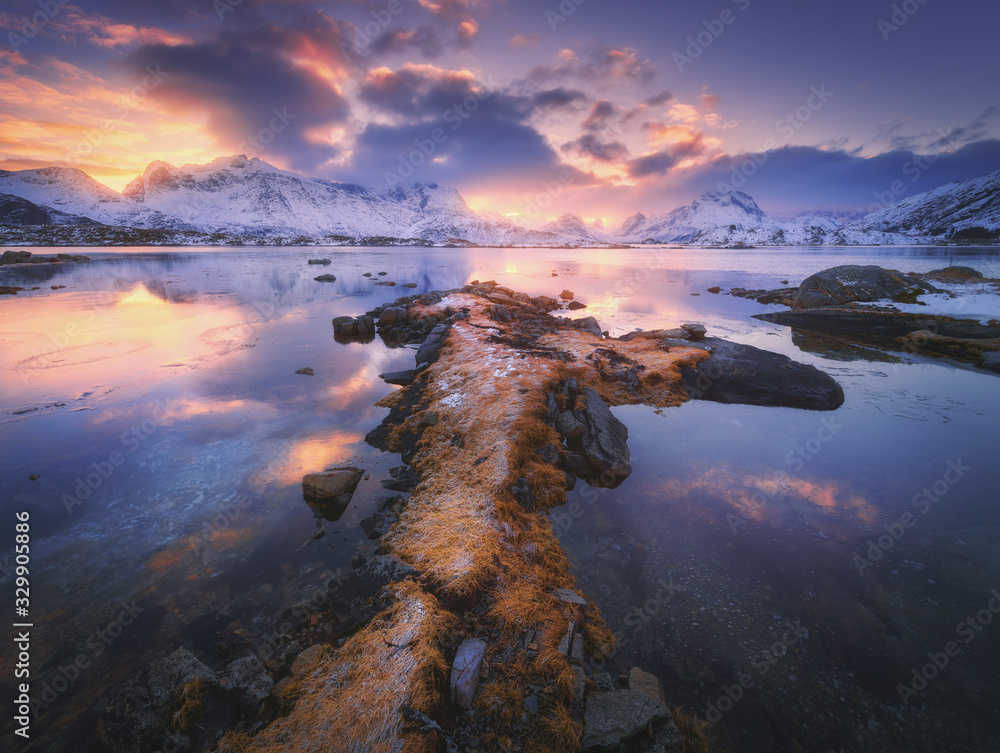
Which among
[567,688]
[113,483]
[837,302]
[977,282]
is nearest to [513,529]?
[567,688]

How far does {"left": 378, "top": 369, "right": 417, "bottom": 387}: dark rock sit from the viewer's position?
645 inches

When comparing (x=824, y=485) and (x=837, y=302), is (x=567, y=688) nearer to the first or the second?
(x=824, y=485)

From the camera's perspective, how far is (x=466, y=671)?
477 centimetres

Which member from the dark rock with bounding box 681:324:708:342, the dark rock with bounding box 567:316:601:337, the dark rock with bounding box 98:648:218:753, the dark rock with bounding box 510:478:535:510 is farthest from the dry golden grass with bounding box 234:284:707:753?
the dark rock with bounding box 567:316:601:337

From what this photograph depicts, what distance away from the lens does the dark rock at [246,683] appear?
4.52 metres

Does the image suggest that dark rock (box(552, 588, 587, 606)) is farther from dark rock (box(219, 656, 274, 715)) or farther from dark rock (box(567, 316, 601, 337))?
dark rock (box(567, 316, 601, 337))

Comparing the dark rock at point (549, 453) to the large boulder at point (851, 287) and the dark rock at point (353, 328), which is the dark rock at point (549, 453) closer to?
the dark rock at point (353, 328)

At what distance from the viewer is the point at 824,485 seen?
30.7ft

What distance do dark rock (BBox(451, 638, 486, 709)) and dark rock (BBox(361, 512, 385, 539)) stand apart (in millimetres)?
3266

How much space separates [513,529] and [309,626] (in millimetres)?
3785
